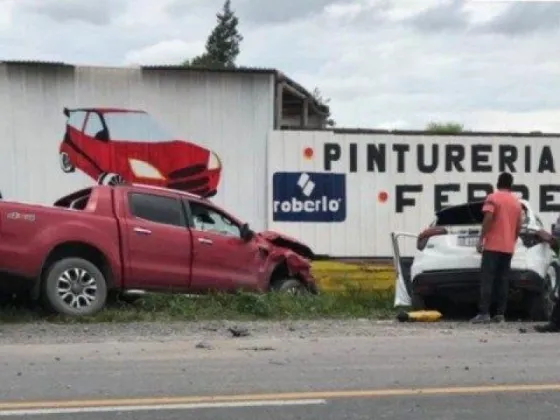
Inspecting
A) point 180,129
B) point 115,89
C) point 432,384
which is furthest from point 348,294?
point 432,384

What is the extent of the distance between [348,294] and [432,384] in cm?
625

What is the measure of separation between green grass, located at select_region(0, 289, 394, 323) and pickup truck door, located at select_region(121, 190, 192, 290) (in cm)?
30

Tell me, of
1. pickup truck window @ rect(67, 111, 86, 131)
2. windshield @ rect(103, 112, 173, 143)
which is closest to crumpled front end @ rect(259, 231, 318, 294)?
windshield @ rect(103, 112, 173, 143)

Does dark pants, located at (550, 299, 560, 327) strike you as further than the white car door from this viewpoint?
No

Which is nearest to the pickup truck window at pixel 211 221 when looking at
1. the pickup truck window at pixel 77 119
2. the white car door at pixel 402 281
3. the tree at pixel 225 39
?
the white car door at pixel 402 281

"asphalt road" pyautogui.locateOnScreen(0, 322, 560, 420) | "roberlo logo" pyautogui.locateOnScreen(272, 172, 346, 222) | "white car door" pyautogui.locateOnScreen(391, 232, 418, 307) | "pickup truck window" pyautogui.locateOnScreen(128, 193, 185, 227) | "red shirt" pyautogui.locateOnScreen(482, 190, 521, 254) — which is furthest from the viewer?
"roberlo logo" pyautogui.locateOnScreen(272, 172, 346, 222)

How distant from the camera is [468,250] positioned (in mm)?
11508

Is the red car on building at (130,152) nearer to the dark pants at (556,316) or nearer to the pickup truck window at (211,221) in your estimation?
the pickup truck window at (211,221)

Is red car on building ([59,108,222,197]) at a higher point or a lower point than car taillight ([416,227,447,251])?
higher

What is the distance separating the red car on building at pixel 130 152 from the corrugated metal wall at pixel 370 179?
1.30 meters

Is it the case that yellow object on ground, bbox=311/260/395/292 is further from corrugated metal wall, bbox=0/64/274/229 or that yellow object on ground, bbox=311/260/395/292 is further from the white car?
the white car

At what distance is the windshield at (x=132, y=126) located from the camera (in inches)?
626

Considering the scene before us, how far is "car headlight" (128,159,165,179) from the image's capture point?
1597cm

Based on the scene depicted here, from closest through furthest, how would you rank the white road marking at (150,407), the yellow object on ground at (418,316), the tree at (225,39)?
the white road marking at (150,407)
the yellow object on ground at (418,316)
the tree at (225,39)
